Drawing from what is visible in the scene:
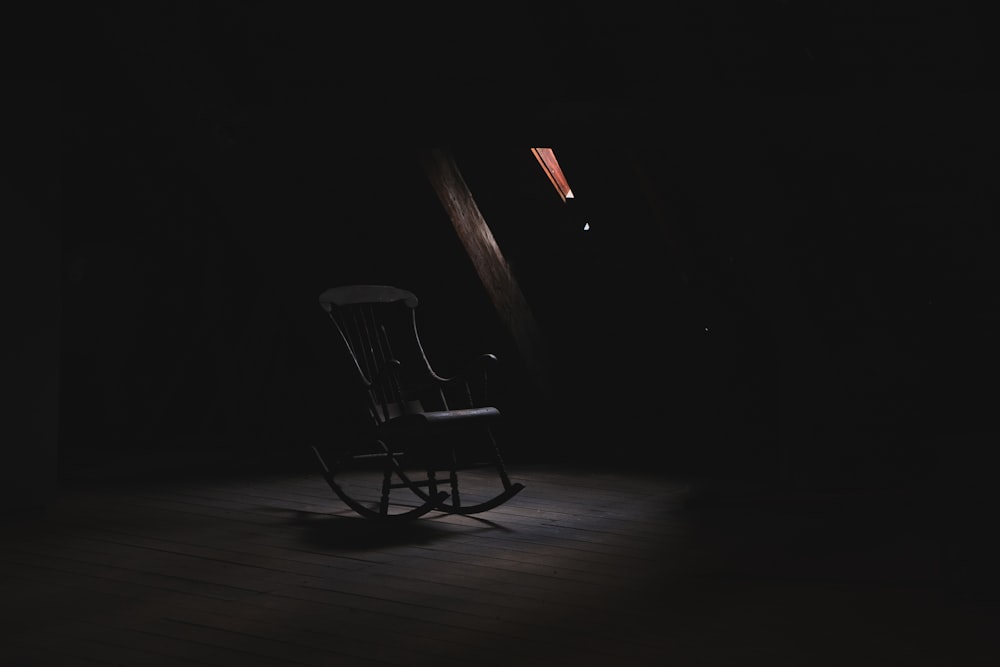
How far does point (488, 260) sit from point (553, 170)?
0.61 meters

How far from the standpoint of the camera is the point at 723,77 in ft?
14.0

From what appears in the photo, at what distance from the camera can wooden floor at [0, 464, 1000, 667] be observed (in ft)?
8.90

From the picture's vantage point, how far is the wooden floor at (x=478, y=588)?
8.90ft

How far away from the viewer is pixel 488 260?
5.55 meters

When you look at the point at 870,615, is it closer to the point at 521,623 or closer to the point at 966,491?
the point at 966,491

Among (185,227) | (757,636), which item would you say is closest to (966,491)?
(757,636)

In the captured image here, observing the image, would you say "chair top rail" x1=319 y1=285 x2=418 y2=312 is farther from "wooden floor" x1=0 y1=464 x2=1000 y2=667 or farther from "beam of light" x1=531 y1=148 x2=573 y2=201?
"beam of light" x1=531 y1=148 x2=573 y2=201

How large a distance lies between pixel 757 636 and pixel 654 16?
242 cm

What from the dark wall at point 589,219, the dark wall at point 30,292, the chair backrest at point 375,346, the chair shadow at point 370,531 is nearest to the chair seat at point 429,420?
the chair backrest at point 375,346

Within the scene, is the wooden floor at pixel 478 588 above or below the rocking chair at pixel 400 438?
below

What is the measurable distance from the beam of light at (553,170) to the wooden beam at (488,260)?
0.41 m

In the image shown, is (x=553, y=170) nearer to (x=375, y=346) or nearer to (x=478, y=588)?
(x=375, y=346)

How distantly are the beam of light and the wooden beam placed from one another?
0.41 m

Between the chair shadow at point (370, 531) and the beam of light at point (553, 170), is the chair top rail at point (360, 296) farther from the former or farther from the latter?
the beam of light at point (553, 170)
